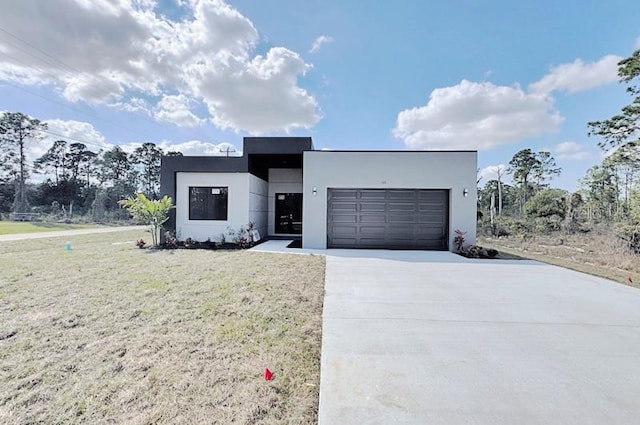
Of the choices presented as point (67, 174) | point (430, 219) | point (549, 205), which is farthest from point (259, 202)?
point (67, 174)

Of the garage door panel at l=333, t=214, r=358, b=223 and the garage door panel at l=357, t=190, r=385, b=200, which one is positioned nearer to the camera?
the garage door panel at l=357, t=190, r=385, b=200

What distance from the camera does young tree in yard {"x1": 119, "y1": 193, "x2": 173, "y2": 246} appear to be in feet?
38.2

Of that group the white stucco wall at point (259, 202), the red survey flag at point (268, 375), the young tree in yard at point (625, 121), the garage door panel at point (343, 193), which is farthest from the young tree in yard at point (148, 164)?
the young tree in yard at point (625, 121)

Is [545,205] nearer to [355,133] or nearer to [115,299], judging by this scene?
[355,133]

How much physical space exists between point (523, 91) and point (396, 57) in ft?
23.1

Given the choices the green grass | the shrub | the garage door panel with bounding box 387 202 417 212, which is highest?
the garage door panel with bounding box 387 202 417 212

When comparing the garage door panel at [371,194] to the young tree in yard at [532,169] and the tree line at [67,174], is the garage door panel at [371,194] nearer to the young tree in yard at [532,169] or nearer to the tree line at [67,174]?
the young tree in yard at [532,169]

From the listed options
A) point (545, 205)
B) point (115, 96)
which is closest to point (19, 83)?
point (115, 96)

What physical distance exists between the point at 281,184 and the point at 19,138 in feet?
113

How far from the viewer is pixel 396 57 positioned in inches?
501

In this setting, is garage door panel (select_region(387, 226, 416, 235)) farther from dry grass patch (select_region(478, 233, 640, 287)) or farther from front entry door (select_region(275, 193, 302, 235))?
front entry door (select_region(275, 193, 302, 235))

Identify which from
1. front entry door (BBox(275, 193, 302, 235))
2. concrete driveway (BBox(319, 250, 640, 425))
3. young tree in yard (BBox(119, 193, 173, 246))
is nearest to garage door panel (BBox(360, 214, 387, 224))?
front entry door (BBox(275, 193, 302, 235))

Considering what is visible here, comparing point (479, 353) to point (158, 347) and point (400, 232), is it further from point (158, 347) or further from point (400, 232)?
point (400, 232)

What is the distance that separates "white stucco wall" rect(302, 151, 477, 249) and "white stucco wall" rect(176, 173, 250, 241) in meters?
2.71
